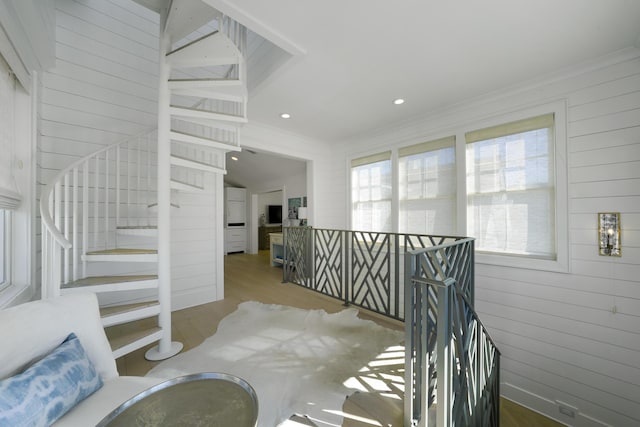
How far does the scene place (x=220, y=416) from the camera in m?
0.80

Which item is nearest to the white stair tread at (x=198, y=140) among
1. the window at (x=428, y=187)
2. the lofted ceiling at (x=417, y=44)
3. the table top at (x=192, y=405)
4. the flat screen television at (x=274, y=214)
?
the lofted ceiling at (x=417, y=44)

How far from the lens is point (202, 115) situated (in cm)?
233

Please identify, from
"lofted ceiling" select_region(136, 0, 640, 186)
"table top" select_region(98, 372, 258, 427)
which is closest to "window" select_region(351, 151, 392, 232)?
"lofted ceiling" select_region(136, 0, 640, 186)

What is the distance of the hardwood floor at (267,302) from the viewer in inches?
61.2

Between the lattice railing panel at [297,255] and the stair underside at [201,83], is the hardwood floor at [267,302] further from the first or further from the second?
the stair underside at [201,83]

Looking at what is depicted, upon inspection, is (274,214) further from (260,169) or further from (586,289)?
(586,289)

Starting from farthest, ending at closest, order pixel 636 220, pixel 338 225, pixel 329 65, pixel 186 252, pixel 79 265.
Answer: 1. pixel 338 225
2. pixel 186 252
3. pixel 79 265
4. pixel 329 65
5. pixel 636 220

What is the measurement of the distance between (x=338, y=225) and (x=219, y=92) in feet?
9.82

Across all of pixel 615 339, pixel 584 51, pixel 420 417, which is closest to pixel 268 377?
pixel 420 417

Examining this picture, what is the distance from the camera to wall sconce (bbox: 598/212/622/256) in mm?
2100

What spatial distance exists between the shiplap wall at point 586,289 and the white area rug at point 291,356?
146 cm

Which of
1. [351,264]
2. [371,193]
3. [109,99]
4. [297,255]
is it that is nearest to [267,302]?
[297,255]

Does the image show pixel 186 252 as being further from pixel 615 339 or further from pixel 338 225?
pixel 615 339

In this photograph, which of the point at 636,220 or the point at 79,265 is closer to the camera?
the point at 636,220
